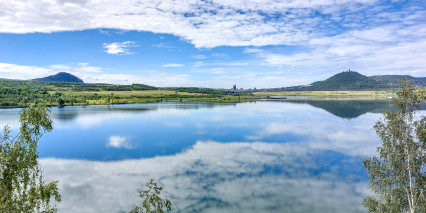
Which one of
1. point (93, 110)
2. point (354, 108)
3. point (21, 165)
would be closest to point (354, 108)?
point (354, 108)

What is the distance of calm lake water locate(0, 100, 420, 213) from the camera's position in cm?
2639

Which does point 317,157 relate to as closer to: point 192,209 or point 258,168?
A: point 258,168

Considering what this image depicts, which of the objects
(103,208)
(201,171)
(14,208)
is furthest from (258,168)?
(14,208)

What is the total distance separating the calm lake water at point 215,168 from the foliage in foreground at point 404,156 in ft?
29.3

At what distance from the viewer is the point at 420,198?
1525 centimetres

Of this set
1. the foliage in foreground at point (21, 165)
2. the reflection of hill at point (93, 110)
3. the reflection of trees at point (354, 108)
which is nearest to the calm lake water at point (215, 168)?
the foliage in foreground at point (21, 165)

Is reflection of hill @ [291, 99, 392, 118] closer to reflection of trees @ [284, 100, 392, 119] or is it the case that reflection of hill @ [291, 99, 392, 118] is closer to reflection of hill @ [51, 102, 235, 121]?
reflection of trees @ [284, 100, 392, 119]

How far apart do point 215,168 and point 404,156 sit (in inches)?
977

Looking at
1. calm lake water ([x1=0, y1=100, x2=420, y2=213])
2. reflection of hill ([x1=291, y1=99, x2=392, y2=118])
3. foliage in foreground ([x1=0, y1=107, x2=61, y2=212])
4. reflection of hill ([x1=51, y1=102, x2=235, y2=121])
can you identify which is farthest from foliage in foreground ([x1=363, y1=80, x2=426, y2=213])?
reflection of hill ([x1=51, y1=102, x2=235, y2=121])

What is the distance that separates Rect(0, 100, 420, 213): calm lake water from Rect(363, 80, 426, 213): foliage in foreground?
8938 millimetres

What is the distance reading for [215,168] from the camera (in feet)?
120

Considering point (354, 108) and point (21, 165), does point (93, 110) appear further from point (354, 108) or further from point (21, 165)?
point (354, 108)

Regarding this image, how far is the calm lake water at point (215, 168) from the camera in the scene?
2639 cm

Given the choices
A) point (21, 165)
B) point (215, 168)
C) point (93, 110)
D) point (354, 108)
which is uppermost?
point (21, 165)
